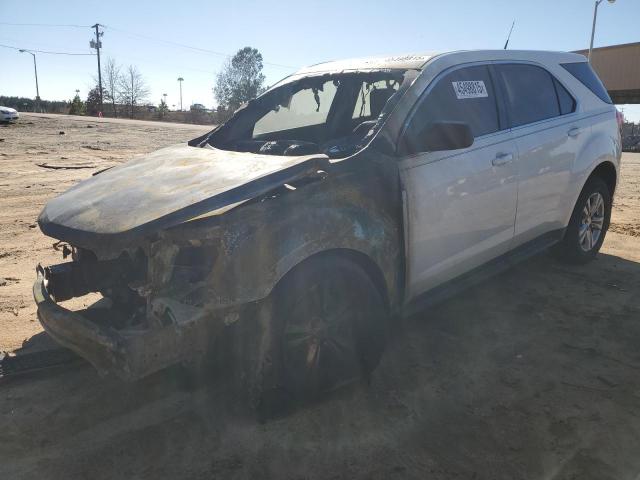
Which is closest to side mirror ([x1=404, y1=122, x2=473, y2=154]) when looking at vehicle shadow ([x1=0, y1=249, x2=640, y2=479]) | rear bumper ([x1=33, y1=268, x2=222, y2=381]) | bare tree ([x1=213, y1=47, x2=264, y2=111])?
vehicle shadow ([x1=0, y1=249, x2=640, y2=479])

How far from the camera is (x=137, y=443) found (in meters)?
2.58

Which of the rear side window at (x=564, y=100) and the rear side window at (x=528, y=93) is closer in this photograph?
the rear side window at (x=528, y=93)

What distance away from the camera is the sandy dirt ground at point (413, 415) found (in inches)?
95.3

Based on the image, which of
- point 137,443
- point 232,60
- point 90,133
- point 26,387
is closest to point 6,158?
point 90,133

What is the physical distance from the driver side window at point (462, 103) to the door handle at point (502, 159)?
190 mm

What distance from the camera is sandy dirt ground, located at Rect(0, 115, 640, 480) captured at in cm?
242

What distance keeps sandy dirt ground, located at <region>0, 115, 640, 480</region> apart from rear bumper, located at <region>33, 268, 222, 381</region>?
510mm

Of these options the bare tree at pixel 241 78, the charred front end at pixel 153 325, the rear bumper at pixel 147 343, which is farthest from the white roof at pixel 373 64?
the bare tree at pixel 241 78

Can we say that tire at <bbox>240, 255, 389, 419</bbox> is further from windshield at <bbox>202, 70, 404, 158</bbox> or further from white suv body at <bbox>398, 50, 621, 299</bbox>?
windshield at <bbox>202, 70, 404, 158</bbox>

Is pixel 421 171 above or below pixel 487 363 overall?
above

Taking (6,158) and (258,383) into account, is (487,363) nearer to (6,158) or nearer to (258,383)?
(258,383)

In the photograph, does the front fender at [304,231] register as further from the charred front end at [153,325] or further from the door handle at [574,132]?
the door handle at [574,132]

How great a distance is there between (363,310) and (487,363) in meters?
1.09

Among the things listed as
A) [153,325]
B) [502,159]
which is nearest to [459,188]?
[502,159]
